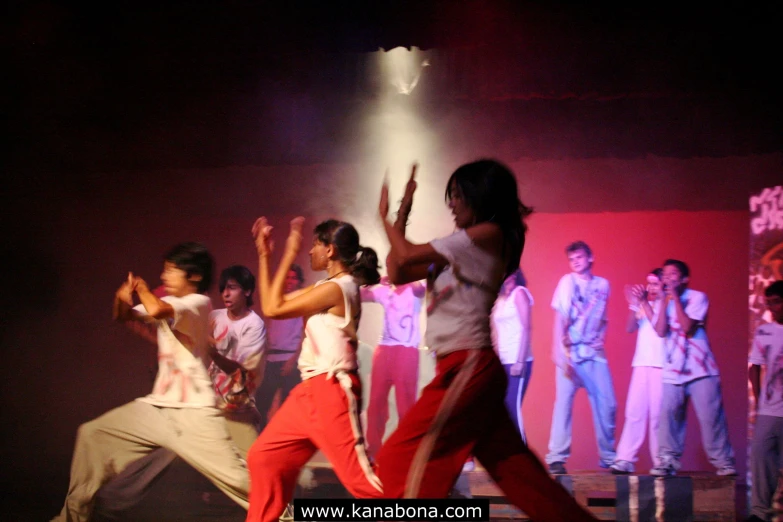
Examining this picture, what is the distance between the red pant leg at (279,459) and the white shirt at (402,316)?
264 centimetres

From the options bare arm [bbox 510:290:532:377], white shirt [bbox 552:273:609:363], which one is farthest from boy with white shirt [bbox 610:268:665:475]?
bare arm [bbox 510:290:532:377]

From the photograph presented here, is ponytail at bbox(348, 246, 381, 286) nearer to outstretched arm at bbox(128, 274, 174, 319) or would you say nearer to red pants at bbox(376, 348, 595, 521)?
red pants at bbox(376, 348, 595, 521)

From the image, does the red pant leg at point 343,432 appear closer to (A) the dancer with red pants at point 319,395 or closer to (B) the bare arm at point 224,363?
(A) the dancer with red pants at point 319,395

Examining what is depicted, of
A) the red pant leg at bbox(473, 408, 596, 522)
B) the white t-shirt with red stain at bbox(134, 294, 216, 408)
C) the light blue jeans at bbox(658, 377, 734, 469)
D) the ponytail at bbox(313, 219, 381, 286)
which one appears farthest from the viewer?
the light blue jeans at bbox(658, 377, 734, 469)

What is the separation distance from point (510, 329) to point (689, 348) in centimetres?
122

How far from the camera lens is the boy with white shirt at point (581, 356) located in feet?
18.7

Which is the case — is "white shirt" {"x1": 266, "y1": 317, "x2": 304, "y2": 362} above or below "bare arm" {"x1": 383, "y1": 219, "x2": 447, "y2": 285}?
below

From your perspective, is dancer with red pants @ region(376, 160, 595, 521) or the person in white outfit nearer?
dancer with red pants @ region(376, 160, 595, 521)

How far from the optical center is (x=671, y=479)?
4.95 m

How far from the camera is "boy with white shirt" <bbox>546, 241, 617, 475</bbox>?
5715mm

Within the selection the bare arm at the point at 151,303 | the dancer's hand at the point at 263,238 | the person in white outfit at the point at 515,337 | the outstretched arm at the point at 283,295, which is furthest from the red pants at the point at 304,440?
the person in white outfit at the point at 515,337

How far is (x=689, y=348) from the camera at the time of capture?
5582 mm

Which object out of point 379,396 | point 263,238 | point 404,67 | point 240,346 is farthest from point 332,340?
point 379,396

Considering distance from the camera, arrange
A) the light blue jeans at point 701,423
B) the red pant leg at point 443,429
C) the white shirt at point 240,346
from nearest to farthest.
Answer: the red pant leg at point 443,429 < the white shirt at point 240,346 < the light blue jeans at point 701,423
